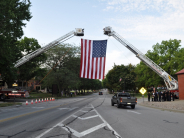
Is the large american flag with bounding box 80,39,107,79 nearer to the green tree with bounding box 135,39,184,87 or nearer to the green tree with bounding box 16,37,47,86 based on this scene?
the green tree with bounding box 16,37,47,86

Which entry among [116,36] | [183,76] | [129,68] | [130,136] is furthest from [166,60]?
[130,136]

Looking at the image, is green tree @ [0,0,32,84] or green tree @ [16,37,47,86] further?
green tree @ [16,37,47,86]

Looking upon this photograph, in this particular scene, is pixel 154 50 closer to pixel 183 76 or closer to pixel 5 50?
pixel 183 76

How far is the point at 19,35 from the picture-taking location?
23.2m

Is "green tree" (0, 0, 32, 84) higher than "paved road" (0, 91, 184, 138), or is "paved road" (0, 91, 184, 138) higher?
"green tree" (0, 0, 32, 84)

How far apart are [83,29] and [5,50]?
12800mm

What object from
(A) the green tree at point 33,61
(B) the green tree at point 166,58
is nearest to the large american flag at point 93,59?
→ (A) the green tree at point 33,61

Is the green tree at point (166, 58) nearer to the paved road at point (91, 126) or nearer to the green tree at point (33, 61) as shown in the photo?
the green tree at point (33, 61)

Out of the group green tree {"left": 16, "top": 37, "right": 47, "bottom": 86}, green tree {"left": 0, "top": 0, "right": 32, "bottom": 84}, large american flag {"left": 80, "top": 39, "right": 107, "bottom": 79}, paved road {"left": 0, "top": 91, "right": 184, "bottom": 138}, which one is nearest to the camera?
paved road {"left": 0, "top": 91, "right": 184, "bottom": 138}

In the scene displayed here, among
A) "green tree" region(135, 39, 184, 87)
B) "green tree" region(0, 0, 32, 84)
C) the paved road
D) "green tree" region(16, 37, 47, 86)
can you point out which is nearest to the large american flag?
"green tree" region(0, 0, 32, 84)

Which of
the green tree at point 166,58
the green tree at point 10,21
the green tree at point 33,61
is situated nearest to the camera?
the green tree at point 10,21

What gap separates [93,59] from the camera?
21.9 meters

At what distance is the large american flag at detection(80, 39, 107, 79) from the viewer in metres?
21.6

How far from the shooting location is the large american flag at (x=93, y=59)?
21641mm
